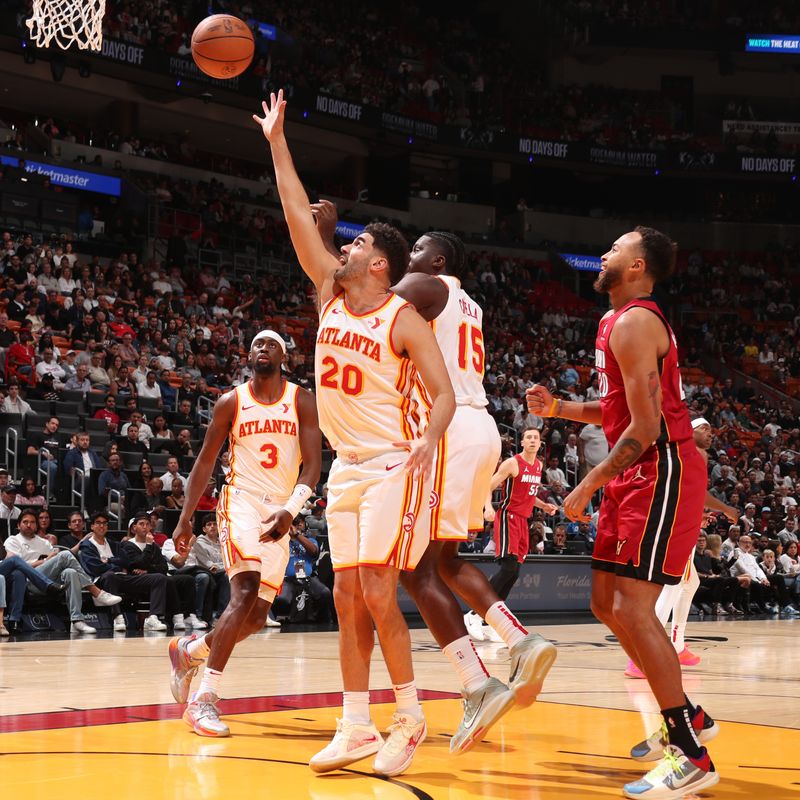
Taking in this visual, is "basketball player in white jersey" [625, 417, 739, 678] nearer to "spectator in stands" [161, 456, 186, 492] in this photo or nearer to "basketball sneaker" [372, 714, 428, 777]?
"basketball sneaker" [372, 714, 428, 777]

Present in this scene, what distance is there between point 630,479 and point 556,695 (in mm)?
2890

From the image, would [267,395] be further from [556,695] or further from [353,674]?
[556,695]

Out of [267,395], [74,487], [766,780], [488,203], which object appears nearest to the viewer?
[766,780]

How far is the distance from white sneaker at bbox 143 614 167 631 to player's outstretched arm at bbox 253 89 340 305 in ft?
24.5

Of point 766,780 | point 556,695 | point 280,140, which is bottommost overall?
point 556,695

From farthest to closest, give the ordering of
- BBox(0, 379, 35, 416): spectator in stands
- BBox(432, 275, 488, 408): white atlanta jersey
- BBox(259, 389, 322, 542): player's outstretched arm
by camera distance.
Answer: BBox(0, 379, 35, 416): spectator in stands, BBox(259, 389, 322, 542): player's outstretched arm, BBox(432, 275, 488, 408): white atlanta jersey

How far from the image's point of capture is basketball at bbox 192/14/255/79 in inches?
260

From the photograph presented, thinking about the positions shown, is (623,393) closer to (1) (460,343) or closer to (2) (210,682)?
(1) (460,343)

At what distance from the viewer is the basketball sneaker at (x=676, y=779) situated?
388cm

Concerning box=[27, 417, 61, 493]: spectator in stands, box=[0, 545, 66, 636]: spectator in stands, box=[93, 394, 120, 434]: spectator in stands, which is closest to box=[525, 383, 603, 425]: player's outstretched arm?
box=[0, 545, 66, 636]: spectator in stands

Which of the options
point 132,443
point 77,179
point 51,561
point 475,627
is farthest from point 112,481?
point 77,179

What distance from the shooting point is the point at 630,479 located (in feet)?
14.1

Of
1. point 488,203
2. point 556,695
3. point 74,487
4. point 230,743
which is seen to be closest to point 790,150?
point 488,203

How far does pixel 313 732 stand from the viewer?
524 cm
